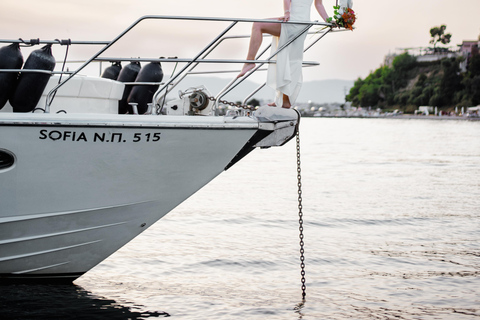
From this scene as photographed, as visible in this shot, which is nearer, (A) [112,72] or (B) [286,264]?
(A) [112,72]

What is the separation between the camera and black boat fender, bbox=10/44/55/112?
5.93m

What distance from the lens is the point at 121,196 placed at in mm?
6344

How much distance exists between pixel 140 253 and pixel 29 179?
3676mm

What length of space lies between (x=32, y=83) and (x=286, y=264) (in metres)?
4.70

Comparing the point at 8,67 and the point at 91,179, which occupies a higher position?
the point at 8,67

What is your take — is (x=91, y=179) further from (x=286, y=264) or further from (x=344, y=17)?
(x=286, y=264)

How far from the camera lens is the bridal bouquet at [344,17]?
600cm

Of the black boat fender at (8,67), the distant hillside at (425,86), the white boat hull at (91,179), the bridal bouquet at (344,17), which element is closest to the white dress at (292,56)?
the bridal bouquet at (344,17)

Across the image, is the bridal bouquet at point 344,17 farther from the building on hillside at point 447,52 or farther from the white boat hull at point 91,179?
the building on hillside at point 447,52

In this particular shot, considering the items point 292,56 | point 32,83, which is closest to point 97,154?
point 32,83

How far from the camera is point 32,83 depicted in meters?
5.94

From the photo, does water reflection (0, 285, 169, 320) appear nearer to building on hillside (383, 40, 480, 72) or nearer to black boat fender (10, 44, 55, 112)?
black boat fender (10, 44, 55, 112)

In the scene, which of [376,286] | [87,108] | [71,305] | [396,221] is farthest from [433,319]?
[396,221]

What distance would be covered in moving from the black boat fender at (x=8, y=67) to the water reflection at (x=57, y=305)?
2.12 metres
